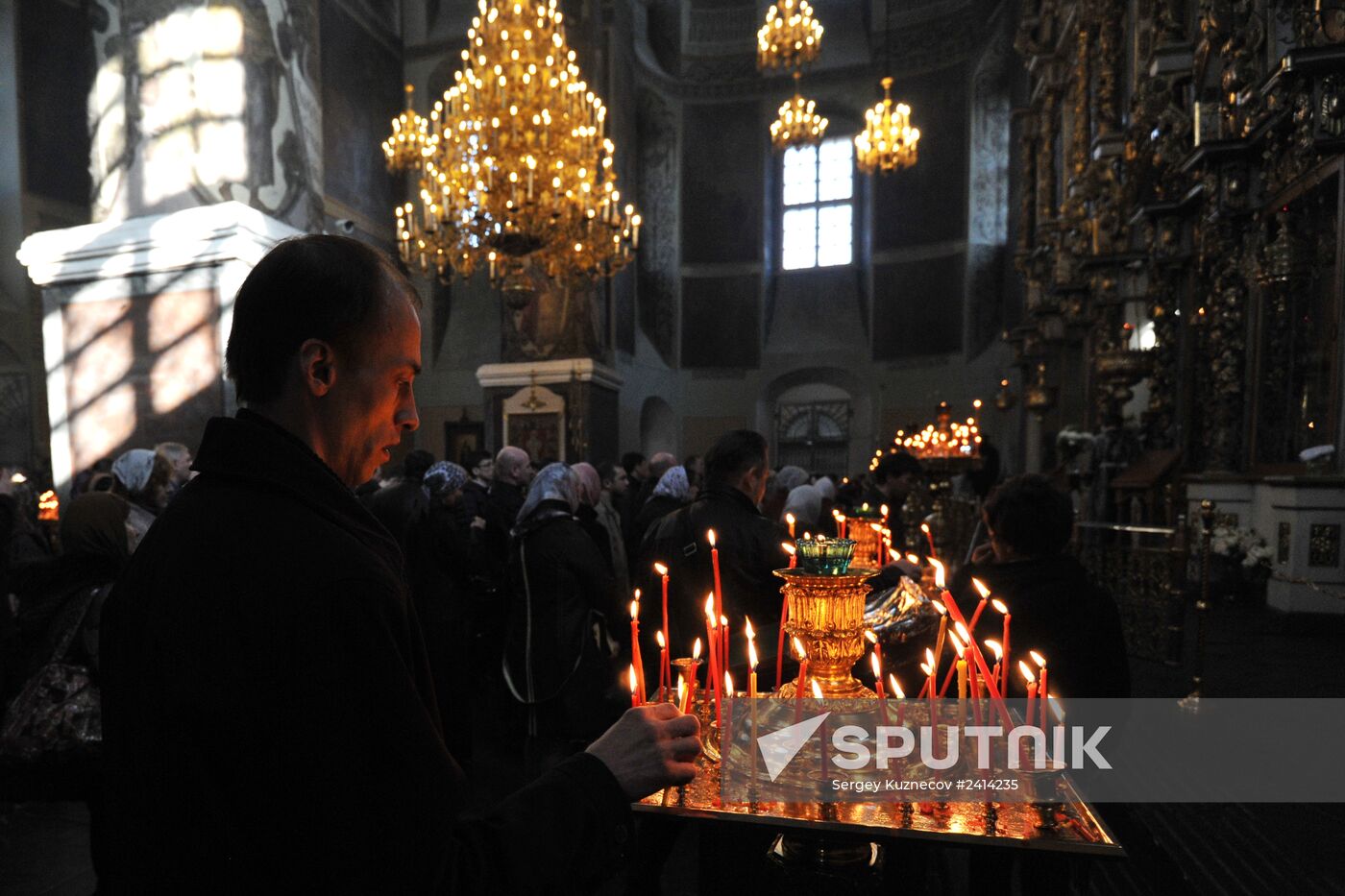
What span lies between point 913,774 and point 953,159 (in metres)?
17.3

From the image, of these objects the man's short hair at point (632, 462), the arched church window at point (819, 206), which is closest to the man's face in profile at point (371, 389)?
the man's short hair at point (632, 462)

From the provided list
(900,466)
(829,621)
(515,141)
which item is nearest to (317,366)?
(829,621)

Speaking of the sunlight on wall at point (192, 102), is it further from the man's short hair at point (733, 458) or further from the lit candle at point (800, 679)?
the lit candle at point (800, 679)

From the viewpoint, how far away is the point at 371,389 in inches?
39.2

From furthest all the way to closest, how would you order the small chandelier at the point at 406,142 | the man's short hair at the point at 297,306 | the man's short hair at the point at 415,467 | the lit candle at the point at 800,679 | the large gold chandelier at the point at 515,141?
1. the small chandelier at the point at 406,142
2. the large gold chandelier at the point at 515,141
3. the man's short hair at the point at 415,467
4. the lit candle at the point at 800,679
5. the man's short hair at the point at 297,306

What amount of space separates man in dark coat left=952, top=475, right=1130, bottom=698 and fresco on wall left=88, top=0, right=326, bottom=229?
243 inches

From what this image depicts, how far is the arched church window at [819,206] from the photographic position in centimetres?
1812

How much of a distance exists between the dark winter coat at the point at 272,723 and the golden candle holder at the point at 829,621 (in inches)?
37.7

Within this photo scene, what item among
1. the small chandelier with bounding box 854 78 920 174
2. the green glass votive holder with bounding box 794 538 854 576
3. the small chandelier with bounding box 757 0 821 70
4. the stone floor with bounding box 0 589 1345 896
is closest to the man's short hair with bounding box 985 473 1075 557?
the stone floor with bounding box 0 589 1345 896

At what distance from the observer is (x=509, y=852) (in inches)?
35.4

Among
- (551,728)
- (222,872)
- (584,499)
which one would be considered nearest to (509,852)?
(222,872)

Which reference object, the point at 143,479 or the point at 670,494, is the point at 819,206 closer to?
the point at 670,494

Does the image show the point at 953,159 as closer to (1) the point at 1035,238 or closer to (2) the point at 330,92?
(1) the point at 1035,238

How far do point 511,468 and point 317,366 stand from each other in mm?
4638
